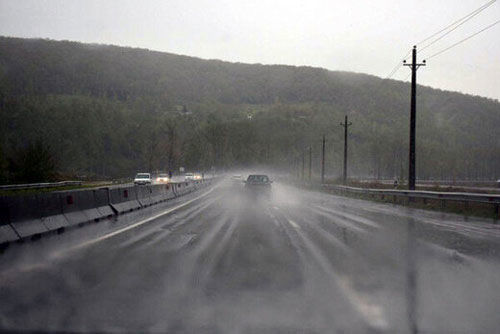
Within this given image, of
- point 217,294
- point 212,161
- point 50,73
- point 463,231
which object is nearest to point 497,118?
point 212,161

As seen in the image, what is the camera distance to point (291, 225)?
16797mm

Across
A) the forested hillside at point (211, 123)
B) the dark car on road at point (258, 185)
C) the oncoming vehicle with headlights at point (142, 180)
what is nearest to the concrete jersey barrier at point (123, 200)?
the dark car on road at point (258, 185)

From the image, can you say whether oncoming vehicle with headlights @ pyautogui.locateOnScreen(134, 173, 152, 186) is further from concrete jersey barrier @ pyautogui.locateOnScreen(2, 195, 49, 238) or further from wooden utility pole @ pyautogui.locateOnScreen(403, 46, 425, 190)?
concrete jersey barrier @ pyautogui.locateOnScreen(2, 195, 49, 238)

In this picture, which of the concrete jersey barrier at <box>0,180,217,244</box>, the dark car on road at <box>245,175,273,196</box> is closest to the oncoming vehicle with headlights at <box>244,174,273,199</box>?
the dark car on road at <box>245,175,273,196</box>

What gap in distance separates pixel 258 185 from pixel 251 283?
113ft

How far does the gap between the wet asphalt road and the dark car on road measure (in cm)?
2694

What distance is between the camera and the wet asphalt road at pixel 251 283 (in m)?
5.64

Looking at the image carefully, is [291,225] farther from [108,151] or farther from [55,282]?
[108,151]

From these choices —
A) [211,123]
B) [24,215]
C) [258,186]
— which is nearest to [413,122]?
[258,186]

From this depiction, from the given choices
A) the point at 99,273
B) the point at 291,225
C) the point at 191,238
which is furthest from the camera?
the point at 291,225

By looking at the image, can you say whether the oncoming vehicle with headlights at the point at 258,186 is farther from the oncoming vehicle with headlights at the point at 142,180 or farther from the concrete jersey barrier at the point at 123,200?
the oncoming vehicle with headlights at the point at 142,180

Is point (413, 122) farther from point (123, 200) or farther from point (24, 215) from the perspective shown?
Result: point (24, 215)

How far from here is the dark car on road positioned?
1612 inches

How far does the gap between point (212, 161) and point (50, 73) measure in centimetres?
6193
